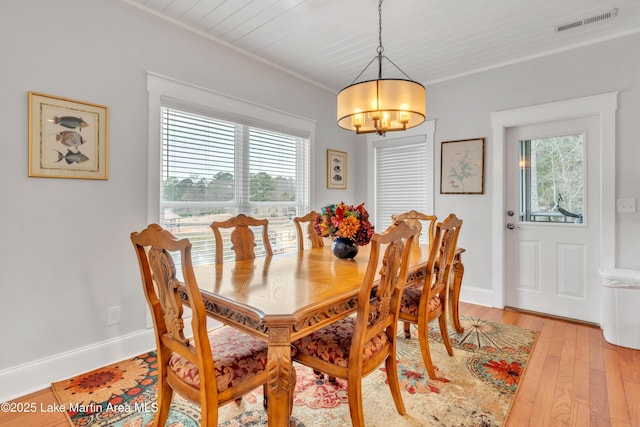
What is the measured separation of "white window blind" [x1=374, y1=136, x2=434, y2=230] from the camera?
3.99m

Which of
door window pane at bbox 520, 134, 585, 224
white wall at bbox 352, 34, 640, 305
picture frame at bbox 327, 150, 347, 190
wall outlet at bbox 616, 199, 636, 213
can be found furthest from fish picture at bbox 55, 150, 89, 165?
wall outlet at bbox 616, 199, 636, 213

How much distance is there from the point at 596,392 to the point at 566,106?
2487 millimetres

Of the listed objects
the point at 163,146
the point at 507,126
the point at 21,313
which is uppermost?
the point at 507,126

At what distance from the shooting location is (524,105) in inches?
129

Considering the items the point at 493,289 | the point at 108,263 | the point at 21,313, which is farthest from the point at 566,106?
the point at 21,313

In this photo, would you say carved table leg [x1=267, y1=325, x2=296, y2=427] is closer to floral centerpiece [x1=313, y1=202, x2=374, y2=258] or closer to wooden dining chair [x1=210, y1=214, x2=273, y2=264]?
floral centerpiece [x1=313, y1=202, x2=374, y2=258]

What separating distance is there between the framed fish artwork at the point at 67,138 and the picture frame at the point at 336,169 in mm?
2458

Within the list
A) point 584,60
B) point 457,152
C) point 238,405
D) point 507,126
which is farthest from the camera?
point 457,152

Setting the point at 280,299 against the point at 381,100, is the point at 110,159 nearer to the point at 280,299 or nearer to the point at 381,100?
the point at 280,299

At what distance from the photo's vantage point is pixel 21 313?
195 cm

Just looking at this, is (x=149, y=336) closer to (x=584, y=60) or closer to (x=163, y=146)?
(x=163, y=146)

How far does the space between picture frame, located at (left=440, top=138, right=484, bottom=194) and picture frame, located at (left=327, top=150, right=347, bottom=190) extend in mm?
1240

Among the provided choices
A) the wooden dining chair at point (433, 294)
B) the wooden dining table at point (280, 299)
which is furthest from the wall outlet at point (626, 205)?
the wooden dining table at point (280, 299)

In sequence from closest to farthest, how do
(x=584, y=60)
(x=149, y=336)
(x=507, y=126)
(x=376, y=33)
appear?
(x=149, y=336)
(x=376, y=33)
(x=584, y=60)
(x=507, y=126)
